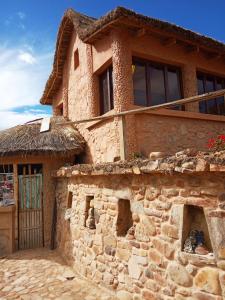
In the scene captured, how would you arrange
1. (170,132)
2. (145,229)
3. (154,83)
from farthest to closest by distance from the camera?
(154,83)
(170,132)
(145,229)

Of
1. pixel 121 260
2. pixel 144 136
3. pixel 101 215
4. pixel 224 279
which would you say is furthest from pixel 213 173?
pixel 144 136

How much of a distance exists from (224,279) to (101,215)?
8.53 ft

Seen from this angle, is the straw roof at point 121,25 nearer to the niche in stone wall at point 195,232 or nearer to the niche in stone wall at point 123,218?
the niche in stone wall at point 123,218

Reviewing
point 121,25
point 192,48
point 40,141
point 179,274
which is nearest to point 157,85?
point 192,48

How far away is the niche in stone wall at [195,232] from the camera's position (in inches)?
118

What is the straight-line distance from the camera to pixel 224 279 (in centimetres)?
269

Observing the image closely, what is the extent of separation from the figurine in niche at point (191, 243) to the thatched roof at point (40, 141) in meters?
5.07

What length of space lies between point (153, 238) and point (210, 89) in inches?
235

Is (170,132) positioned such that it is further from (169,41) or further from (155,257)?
(155,257)

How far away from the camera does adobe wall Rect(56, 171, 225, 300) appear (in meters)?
2.83

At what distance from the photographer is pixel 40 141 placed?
781 centimetres

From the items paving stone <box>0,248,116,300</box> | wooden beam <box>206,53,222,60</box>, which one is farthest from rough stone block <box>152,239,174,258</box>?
wooden beam <box>206,53,222,60</box>

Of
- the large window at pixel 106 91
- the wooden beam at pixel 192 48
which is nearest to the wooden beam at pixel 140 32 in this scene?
the large window at pixel 106 91

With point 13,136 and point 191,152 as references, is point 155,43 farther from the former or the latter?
point 13,136
